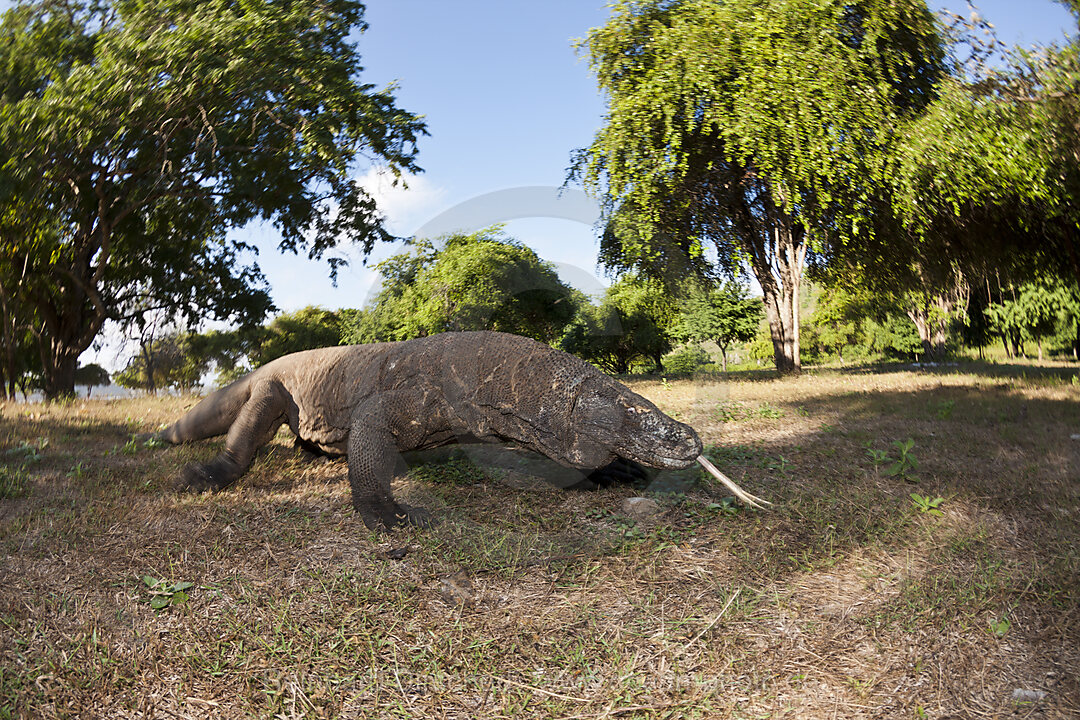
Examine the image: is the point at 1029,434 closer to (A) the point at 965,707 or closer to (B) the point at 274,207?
(A) the point at 965,707

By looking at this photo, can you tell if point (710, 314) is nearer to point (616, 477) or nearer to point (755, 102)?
point (755, 102)

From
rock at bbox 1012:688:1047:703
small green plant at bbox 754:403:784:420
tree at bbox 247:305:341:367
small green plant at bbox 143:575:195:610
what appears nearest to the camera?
rock at bbox 1012:688:1047:703

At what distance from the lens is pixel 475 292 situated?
424 inches

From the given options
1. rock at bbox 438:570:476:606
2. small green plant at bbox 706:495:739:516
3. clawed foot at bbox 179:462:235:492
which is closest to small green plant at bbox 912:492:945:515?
small green plant at bbox 706:495:739:516

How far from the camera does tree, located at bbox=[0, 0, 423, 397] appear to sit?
35.2 feet

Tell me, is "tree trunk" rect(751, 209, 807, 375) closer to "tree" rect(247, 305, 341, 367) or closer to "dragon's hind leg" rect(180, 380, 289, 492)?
"dragon's hind leg" rect(180, 380, 289, 492)

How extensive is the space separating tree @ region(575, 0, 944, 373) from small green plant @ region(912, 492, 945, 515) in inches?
329

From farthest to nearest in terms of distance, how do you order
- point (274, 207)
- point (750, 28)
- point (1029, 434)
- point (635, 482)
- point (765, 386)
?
point (274, 207) → point (765, 386) → point (750, 28) → point (1029, 434) → point (635, 482)

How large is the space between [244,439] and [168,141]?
34.1 feet

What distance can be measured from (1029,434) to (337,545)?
707 cm

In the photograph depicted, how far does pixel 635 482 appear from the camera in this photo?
484 centimetres

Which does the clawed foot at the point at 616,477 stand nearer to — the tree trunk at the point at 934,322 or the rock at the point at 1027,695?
the rock at the point at 1027,695

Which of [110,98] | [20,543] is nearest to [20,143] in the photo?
[110,98]

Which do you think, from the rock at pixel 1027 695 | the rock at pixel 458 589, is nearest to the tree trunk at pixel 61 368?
the rock at pixel 458 589
